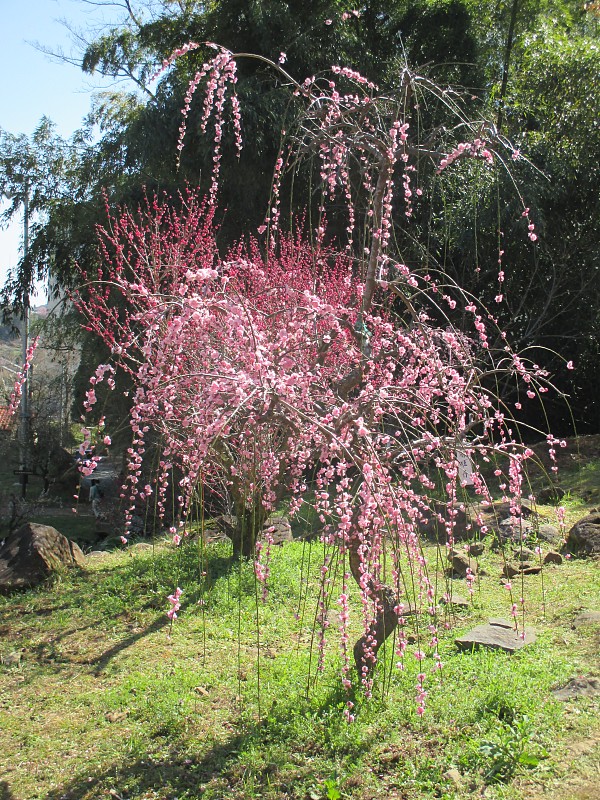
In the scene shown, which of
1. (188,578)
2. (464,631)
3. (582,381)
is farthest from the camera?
(582,381)

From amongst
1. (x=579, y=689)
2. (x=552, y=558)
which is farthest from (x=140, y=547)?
(x=579, y=689)

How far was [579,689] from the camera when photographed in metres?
3.07

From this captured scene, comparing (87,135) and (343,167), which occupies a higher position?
(87,135)

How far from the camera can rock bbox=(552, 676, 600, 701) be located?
3.03 m

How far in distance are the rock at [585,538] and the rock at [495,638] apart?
1606 millimetres

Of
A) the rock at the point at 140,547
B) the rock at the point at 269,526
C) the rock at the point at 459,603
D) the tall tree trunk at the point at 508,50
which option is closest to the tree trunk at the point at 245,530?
the rock at the point at 269,526

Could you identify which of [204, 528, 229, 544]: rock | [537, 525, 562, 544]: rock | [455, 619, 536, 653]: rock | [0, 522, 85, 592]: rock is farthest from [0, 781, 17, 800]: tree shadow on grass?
[537, 525, 562, 544]: rock

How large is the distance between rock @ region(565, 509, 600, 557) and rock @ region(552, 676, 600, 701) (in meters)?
2.17

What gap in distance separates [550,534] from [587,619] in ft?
6.27

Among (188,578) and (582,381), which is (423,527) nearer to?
(188,578)

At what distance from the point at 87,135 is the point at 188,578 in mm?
10494

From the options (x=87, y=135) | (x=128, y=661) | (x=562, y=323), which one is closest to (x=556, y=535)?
(x=128, y=661)

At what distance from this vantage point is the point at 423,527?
671cm

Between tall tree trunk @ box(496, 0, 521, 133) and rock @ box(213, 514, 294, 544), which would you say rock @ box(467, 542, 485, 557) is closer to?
rock @ box(213, 514, 294, 544)
